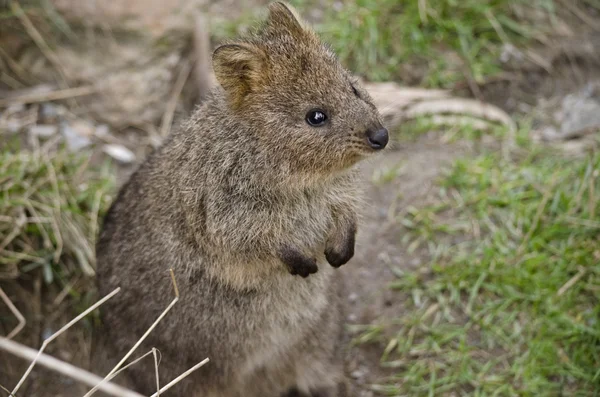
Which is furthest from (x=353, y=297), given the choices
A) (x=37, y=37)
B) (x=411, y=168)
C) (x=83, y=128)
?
(x=37, y=37)

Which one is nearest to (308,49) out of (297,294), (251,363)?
(297,294)

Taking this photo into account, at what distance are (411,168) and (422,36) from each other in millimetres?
1305

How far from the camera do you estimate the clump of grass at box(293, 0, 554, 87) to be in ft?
20.5

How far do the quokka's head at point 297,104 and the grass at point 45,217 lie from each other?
1.95 meters

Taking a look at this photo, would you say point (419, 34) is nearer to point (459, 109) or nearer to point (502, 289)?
point (459, 109)

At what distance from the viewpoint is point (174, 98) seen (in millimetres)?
6285

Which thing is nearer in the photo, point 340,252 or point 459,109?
point 340,252

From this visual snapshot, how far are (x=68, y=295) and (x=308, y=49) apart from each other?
2.52 metres

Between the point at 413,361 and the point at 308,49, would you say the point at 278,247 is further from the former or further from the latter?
the point at 413,361

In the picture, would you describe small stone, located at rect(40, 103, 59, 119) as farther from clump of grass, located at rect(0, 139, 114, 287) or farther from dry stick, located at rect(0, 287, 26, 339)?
dry stick, located at rect(0, 287, 26, 339)

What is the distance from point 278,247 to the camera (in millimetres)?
3668

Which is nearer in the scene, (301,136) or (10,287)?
(301,136)

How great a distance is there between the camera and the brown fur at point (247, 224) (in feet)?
11.6

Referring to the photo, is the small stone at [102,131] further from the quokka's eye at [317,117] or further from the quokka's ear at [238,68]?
the quokka's eye at [317,117]
